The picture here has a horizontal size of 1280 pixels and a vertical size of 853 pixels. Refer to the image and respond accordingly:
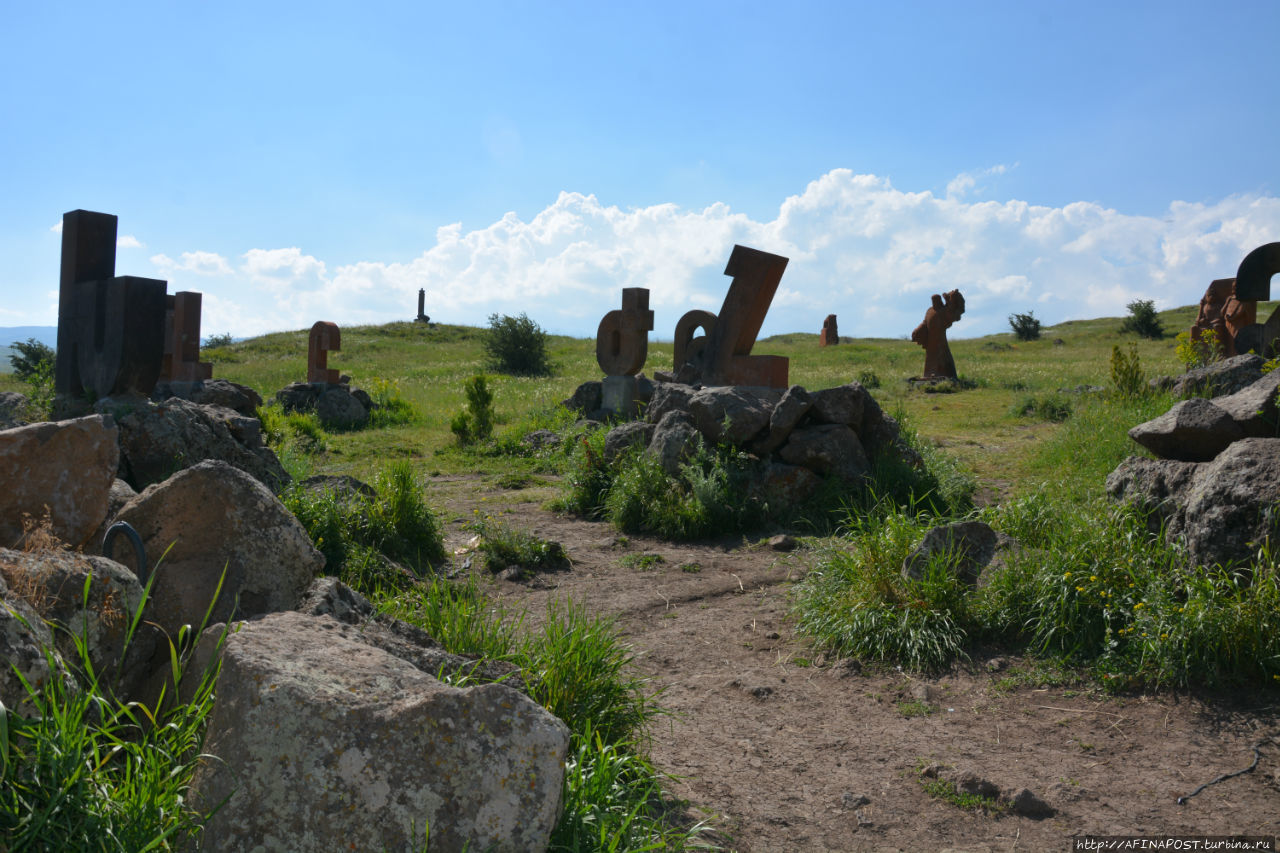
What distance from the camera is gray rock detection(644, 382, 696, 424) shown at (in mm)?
9688

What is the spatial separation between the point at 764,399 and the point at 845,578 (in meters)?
3.78

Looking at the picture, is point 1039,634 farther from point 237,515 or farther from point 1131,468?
point 237,515

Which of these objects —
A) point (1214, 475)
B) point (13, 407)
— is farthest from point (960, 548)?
point (13, 407)

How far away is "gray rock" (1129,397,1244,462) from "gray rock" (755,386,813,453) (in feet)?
10.7

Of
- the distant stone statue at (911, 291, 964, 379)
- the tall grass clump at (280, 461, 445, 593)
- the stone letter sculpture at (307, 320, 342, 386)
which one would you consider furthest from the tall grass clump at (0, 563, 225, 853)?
the distant stone statue at (911, 291, 964, 379)

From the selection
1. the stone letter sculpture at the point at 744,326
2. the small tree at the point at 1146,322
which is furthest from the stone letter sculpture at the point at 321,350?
the small tree at the point at 1146,322

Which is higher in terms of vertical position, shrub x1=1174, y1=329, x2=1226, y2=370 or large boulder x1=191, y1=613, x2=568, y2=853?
shrub x1=1174, y1=329, x2=1226, y2=370

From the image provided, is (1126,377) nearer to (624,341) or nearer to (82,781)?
(624,341)

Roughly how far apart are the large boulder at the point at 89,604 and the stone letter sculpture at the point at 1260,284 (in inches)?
552

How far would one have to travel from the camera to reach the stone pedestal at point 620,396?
1381 centimetres

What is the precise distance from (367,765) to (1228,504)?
173 inches

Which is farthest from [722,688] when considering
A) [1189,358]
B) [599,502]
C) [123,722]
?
[1189,358]

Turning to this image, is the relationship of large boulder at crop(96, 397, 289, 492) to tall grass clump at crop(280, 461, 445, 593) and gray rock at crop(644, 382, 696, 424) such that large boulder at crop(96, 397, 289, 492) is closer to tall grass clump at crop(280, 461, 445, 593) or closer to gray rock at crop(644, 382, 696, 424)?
tall grass clump at crop(280, 461, 445, 593)

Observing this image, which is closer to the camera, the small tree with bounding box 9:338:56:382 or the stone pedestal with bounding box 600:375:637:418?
the stone pedestal with bounding box 600:375:637:418
